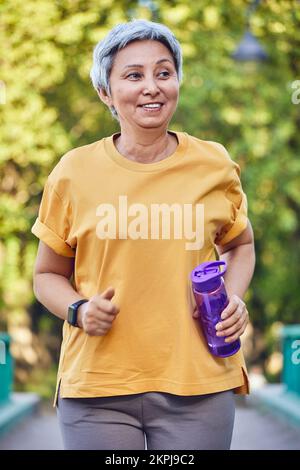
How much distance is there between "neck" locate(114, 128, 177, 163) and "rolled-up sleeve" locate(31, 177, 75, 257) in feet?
0.61

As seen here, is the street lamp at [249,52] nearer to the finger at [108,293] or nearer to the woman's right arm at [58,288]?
the woman's right arm at [58,288]

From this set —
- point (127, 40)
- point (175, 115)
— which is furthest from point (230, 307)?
point (175, 115)

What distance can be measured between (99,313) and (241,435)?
6.19 meters

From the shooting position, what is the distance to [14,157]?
11.2 m

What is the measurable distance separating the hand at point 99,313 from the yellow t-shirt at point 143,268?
3.0 inches

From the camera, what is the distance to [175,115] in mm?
11633

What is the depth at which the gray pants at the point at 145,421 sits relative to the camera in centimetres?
208

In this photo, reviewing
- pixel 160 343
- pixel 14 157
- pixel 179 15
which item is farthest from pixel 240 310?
pixel 14 157

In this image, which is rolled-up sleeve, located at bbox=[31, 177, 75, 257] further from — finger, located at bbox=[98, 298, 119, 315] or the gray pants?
the gray pants

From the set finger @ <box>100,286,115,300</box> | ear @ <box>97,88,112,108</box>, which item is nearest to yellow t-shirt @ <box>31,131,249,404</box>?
finger @ <box>100,286,115,300</box>

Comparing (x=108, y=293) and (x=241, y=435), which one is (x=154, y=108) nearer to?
(x=108, y=293)

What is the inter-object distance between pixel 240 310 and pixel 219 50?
29.4 ft

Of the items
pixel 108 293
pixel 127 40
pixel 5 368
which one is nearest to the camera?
pixel 108 293

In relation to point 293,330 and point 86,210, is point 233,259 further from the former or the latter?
point 293,330
